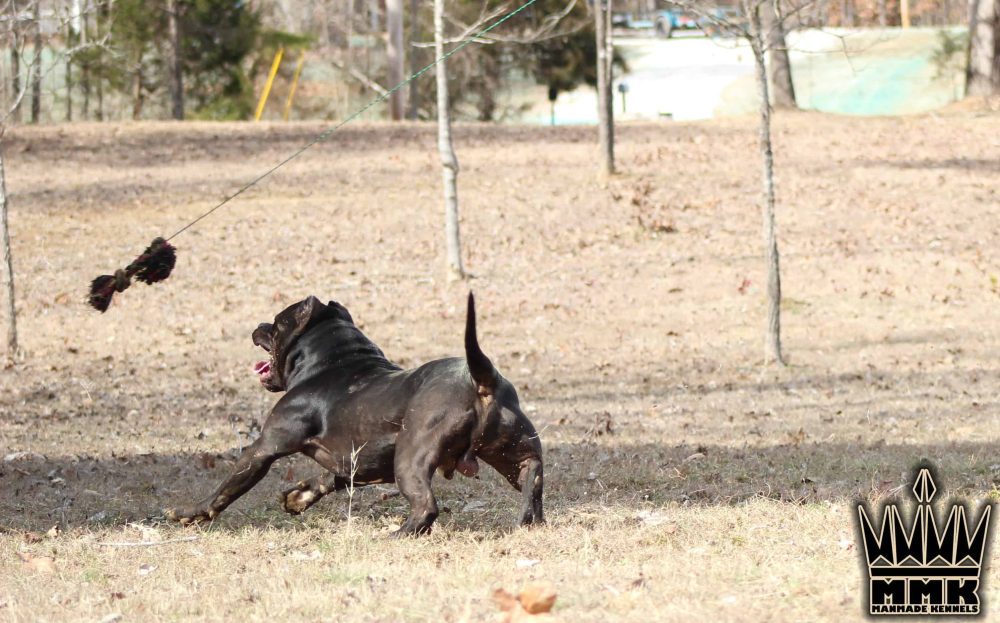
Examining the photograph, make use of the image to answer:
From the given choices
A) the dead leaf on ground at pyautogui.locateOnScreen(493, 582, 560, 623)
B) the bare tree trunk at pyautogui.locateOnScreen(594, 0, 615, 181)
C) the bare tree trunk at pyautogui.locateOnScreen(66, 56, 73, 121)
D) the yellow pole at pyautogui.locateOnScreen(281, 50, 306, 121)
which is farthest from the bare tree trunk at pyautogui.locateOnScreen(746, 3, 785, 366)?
the yellow pole at pyautogui.locateOnScreen(281, 50, 306, 121)

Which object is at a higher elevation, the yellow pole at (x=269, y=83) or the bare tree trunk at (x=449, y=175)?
the yellow pole at (x=269, y=83)

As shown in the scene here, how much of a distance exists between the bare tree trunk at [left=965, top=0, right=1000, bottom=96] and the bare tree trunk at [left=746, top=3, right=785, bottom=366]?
18.7m

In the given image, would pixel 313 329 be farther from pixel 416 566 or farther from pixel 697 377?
pixel 697 377

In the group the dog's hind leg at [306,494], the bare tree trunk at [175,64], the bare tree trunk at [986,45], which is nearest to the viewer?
the dog's hind leg at [306,494]

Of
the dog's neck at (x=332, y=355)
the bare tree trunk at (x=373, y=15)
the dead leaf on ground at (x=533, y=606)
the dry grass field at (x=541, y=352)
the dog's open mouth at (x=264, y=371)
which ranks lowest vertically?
the dry grass field at (x=541, y=352)

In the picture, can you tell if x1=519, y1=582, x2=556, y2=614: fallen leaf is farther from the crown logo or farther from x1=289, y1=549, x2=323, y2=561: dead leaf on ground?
x1=289, y1=549, x2=323, y2=561: dead leaf on ground

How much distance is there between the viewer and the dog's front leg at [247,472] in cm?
677

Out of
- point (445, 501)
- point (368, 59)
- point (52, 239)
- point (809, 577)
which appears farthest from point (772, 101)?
point (809, 577)

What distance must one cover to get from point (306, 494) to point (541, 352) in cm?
827

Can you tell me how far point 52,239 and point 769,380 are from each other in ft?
40.2

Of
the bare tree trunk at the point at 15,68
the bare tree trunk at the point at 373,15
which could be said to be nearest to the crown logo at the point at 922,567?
the bare tree trunk at the point at 15,68

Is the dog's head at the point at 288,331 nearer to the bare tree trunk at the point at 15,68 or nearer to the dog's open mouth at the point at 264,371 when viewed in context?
the dog's open mouth at the point at 264,371

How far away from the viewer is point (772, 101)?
32094 mm

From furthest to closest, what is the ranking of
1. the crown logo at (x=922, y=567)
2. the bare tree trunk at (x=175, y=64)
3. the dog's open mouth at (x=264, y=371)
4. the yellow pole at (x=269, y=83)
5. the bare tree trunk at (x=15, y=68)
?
the yellow pole at (x=269, y=83)
the bare tree trunk at (x=175, y=64)
the bare tree trunk at (x=15, y=68)
the dog's open mouth at (x=264, y=371)
the crown logo at (x=922, y=567)
